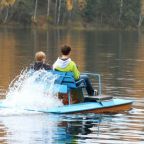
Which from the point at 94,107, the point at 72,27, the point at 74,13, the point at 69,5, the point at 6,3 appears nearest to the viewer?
the point at 94,107

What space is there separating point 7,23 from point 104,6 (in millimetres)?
24102

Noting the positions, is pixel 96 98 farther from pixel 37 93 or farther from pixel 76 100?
pixel 37 93

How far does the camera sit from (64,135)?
14172 mm

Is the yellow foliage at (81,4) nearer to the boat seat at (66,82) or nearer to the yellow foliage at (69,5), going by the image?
the yellow foliage at (69,5)

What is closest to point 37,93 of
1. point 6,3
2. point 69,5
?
point 6,3

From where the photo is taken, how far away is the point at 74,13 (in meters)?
109

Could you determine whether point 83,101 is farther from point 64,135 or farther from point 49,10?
point 49,10

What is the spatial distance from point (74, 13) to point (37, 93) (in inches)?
3636

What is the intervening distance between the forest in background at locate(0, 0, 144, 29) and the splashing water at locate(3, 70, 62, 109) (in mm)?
80959

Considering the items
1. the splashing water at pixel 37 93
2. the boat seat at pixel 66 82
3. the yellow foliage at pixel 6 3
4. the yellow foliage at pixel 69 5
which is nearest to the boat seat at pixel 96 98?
the boat seat at pixel 66 82

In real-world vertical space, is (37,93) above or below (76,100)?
above

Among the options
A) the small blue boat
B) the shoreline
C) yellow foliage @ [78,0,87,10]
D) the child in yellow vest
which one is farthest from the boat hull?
yellow foliage @ [78,0,87,10]

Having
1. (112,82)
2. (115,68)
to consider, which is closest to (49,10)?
(115,68)

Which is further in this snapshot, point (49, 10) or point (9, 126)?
point (49, 10)
